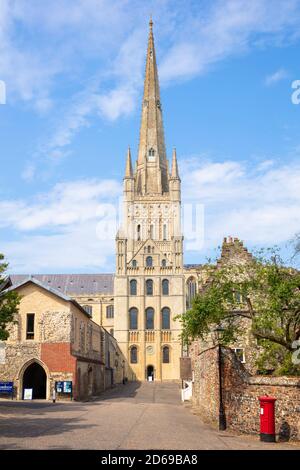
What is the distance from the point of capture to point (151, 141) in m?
112

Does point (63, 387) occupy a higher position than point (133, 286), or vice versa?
point (133, 286)

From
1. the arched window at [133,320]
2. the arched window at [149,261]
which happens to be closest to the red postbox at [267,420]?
the arched window at [133,320]

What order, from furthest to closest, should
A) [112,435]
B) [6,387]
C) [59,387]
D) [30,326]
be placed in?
[30,326] < [6,387] < [59,387] < [112,435]

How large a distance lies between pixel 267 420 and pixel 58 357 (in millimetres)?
23517

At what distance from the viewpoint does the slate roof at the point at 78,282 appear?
115812 mm

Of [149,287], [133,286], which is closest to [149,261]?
[149,287]

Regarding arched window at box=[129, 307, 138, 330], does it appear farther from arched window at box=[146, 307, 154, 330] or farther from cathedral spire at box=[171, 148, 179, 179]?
cathedral spire at box=[171, 148, 179, 179]

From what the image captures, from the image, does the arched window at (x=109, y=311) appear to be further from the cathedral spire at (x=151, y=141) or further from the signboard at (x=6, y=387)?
Result: the signboard at (x=6, y=387)

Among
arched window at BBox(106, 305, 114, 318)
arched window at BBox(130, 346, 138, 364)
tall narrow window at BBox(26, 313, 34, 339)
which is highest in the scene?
arched window at BBox(106, 305, 114, 318)

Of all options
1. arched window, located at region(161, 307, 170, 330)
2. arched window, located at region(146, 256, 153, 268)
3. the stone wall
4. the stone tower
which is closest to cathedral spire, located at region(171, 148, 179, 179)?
the stone tower

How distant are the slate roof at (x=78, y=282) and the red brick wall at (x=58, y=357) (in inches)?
3043

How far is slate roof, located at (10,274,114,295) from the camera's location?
116 meters

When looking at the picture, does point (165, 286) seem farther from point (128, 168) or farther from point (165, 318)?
point (128, 168)

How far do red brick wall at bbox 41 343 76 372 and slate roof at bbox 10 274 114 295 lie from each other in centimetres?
7730
